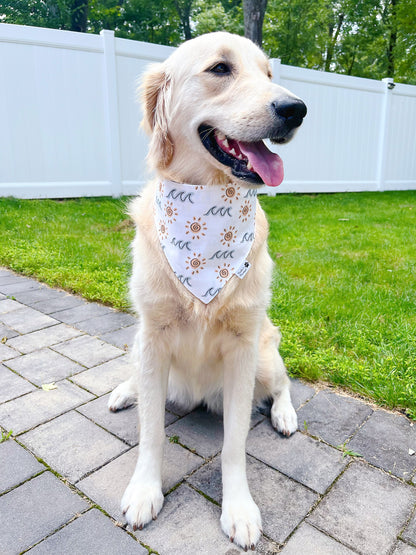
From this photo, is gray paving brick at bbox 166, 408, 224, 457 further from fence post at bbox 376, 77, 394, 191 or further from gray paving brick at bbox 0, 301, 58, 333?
fence post at bbox 376, 77, 394, 191

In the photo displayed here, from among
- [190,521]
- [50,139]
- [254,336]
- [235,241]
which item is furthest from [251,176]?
[50,139]

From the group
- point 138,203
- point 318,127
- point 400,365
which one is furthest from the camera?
point 318,127

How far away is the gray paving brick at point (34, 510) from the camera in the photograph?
1.51 meters

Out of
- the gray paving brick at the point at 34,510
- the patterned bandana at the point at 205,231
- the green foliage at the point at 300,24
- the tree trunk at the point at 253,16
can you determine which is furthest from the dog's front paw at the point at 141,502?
the green foliage at the point at 300,24

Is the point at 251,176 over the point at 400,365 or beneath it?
over

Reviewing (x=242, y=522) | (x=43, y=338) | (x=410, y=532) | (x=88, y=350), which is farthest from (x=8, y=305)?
(x=410, y=532)

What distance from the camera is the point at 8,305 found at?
3652mm

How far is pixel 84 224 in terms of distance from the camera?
6121 millimetres

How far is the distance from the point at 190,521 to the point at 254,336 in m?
0.74

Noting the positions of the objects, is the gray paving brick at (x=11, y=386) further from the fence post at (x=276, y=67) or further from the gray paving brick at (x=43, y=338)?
the fence post at (x=276, y=67)

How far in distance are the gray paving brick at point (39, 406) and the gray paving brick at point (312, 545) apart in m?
1.30

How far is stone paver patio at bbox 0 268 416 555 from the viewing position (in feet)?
5.01

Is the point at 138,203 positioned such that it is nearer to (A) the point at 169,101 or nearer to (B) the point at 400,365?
(A) the point at 169,101

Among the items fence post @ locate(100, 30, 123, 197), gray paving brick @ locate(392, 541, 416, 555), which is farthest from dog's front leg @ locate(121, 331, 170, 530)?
fence post @ locate(100, 30, 123, 197)
